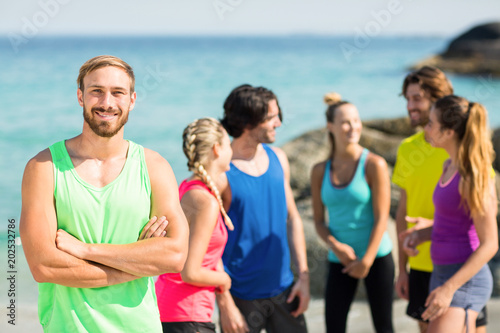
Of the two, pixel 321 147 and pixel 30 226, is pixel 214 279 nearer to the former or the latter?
pixel 30 226

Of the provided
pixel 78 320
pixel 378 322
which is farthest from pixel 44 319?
pixel 378 322

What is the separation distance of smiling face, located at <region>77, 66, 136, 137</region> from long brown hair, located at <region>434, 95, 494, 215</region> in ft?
6.64

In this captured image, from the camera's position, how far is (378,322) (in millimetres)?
4285

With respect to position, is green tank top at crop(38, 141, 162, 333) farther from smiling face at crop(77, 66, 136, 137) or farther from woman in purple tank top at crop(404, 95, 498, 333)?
woman in purple tank top at crop(404, 95, 498, 333)

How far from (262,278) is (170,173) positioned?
1373 millimetres

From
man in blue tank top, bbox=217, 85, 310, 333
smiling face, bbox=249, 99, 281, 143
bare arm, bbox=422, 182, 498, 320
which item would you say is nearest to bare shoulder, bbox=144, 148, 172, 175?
man in blue tank top, bbox=217, 85, 310, 333

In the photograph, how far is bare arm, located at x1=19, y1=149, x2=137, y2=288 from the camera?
2.33 meters

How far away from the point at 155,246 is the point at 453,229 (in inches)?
74.9

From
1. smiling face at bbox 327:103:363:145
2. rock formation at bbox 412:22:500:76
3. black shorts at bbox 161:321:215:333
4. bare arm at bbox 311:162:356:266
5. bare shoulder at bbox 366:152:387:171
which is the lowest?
black shorts at bbox 161:321:215:333

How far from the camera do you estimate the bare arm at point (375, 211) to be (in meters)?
4.21

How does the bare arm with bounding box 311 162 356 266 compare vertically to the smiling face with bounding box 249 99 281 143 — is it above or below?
below

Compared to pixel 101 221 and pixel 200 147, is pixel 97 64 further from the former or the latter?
pixel 200 147

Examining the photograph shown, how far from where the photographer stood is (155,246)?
2.50 meters

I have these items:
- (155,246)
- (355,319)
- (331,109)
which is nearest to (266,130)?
(331,109)
